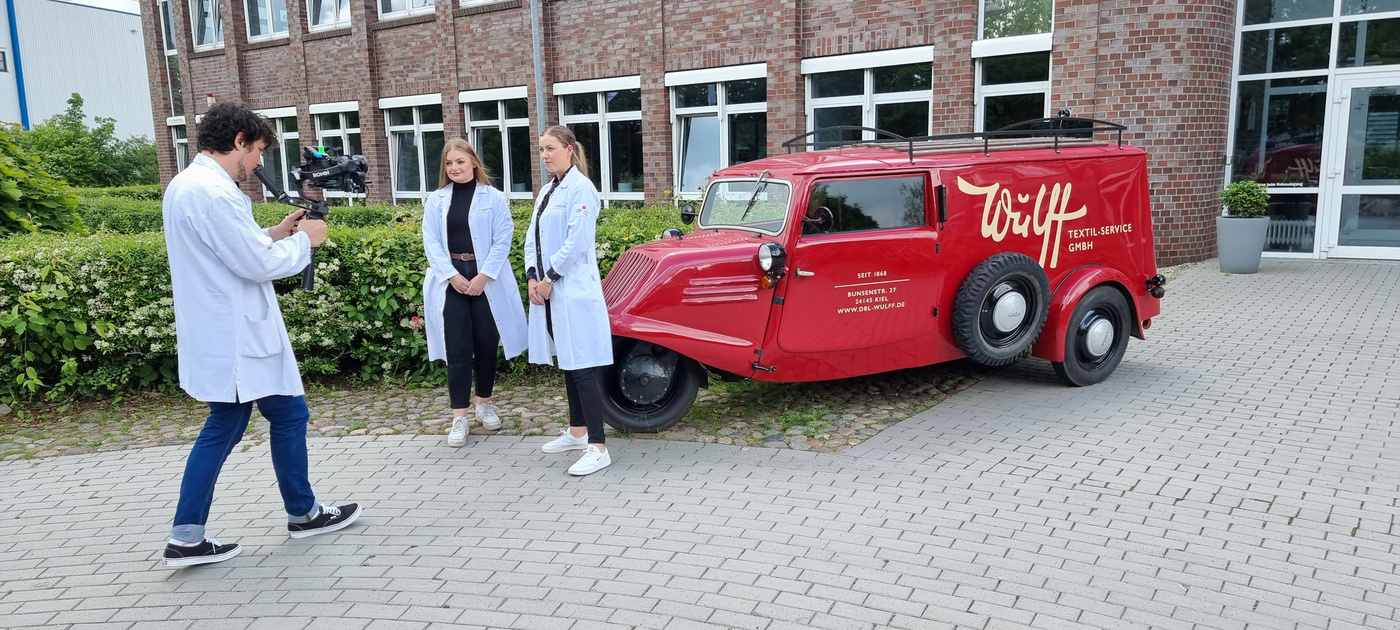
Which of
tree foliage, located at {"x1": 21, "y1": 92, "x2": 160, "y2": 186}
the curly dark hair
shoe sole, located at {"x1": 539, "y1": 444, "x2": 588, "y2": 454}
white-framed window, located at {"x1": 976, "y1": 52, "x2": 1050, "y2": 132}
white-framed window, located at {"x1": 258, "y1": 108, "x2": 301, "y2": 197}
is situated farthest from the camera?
tree foliage, located at {"x1": 21, "y1": 92, "x2": 160, "y2": 186}

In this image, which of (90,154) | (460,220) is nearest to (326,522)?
(460,220)

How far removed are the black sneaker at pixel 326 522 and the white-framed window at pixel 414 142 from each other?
15.7 metres

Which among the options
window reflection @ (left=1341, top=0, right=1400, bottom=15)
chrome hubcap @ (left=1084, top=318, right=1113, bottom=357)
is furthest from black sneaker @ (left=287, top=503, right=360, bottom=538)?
window reflection @ (left=1341, top=0, right=1400, bottom=15)

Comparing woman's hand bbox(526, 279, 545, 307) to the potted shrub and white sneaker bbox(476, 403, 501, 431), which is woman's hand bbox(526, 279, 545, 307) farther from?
the potted shrub

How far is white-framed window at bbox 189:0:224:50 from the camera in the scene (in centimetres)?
2339

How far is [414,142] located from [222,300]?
16988 mm

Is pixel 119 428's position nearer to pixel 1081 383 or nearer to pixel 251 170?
pixel 251 170

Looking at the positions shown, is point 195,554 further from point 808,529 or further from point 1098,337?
point 1098,337

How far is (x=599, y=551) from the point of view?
416cm

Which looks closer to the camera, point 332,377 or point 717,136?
point 332,377

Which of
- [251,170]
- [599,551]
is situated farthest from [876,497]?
[251,170]

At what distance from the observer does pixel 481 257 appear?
18.6 feet

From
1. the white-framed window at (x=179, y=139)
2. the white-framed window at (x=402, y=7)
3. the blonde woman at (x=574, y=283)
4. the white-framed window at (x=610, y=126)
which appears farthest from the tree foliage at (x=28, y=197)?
the white-framed window at (x=179, y=139)

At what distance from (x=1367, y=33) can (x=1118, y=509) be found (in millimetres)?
10662
